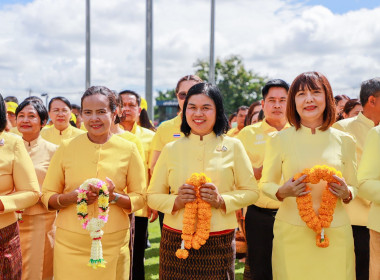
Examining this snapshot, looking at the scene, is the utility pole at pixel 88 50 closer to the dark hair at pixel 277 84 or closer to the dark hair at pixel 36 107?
the dark hair at pixel 36 107

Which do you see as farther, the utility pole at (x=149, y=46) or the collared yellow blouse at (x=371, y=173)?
the utility pole at (x=149, y=46)

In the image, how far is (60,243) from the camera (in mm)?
3887

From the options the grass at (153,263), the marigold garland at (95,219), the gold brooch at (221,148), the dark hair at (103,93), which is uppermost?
the dark hair at (103,93)

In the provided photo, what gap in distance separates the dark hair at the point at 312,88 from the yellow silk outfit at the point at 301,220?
8cm

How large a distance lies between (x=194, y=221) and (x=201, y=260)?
39 centimetres

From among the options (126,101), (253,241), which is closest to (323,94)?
(253,241)

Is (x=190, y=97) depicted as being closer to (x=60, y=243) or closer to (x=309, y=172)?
(x=309, y=172)

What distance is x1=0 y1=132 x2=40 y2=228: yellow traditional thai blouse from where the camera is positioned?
149 inches

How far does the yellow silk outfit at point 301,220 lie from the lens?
11.5 ft

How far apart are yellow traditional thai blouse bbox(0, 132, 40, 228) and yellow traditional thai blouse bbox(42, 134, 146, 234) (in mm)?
131

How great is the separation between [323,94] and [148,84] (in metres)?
11.6

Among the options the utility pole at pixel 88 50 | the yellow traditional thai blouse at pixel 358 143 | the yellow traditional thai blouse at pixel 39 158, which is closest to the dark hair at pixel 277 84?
the yellow traditional thai blouse at pixel 358 143

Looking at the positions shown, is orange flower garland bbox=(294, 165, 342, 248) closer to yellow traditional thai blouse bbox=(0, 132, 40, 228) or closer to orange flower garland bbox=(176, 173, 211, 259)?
orange flower garland bbox=(176, 173, 211, 259)

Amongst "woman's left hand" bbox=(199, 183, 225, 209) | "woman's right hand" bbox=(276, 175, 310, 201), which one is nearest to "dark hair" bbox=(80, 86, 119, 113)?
"woman's left hand" bbox=(199, 183, 225, 209)
